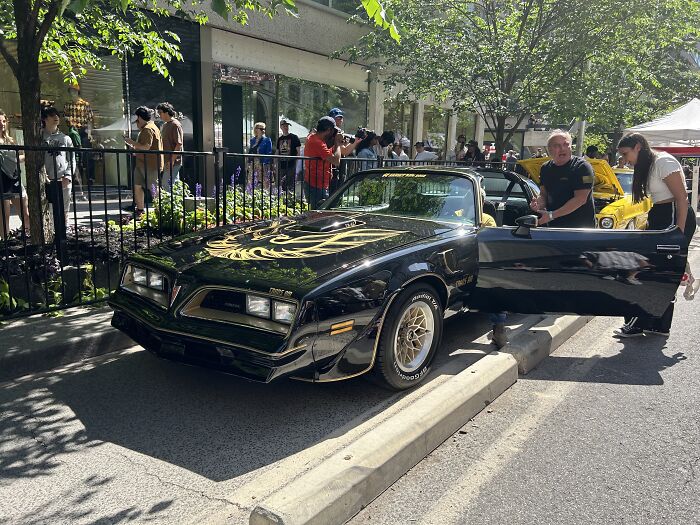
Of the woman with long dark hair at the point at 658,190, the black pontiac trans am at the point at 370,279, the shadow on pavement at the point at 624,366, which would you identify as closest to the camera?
the black pontiac trans am at the point at 370,279

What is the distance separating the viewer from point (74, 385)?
4.04m

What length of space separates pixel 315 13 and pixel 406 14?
551cm

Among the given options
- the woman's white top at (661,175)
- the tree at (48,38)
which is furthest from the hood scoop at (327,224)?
the woman's white top at (661,175)

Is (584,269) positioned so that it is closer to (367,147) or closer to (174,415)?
(174,415)

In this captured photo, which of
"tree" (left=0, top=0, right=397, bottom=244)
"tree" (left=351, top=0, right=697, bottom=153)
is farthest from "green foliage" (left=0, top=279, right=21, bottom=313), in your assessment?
"tree" (left=351, top=0, right=697, bottom=153)

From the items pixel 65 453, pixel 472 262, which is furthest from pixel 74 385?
pixel 472 262

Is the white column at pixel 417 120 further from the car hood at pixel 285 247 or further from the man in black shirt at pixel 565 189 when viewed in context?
the car hood at pixel 285 247

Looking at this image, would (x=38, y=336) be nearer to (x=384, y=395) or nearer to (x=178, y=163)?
(x=384, y=395)

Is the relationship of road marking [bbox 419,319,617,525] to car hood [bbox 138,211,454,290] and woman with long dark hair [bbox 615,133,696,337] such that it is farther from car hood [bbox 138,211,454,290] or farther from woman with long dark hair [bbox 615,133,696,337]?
car hood [bbox 138,211,454,290]

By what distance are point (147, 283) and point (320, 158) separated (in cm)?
401

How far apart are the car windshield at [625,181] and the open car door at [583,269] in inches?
302

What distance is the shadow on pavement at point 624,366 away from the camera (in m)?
4.50

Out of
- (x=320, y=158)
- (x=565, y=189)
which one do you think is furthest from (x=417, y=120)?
(x=565, y=189)

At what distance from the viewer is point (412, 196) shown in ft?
Result: 16.8
